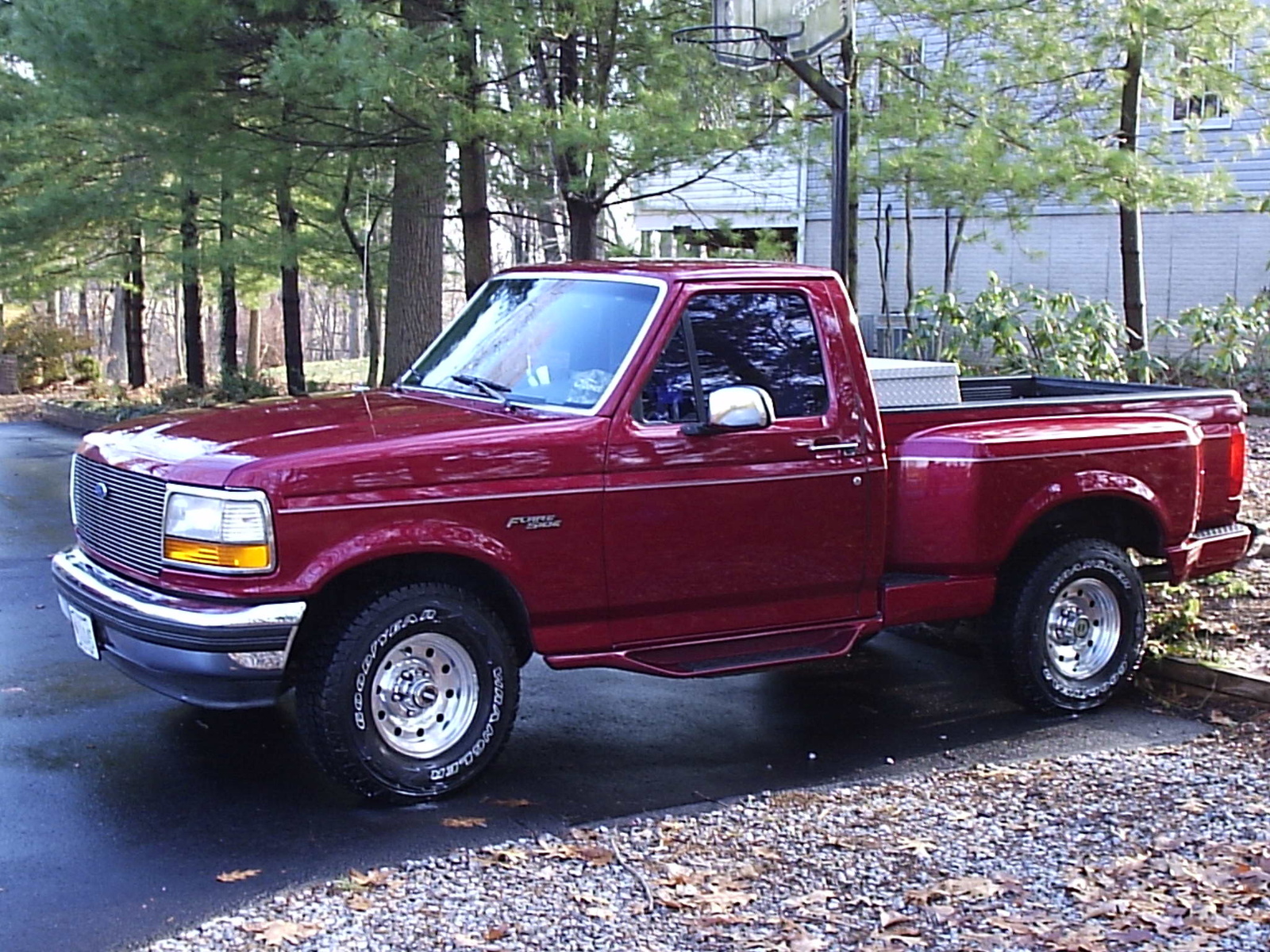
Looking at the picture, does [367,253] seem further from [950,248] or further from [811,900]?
[811,900]

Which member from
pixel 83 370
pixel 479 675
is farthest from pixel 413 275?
pixel 83 370

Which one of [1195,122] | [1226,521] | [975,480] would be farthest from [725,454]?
[1195,122]

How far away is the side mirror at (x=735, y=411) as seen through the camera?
588 cm

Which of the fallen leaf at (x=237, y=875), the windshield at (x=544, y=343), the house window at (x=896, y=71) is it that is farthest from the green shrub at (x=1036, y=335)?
the fallen leaf at (x=237, y=875)

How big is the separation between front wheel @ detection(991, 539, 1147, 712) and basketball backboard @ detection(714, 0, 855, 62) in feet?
12.8

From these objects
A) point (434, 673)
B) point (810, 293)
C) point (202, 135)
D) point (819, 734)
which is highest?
point (202, 135)

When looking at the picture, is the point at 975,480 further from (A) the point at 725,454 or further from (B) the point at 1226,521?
(B) the point at 1226,521

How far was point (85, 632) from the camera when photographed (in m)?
5.80

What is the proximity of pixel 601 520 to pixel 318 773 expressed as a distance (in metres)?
1.57

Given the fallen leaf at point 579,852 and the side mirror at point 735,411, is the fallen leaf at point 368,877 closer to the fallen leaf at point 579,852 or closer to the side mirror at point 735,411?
the fallen leaf at point 579,852

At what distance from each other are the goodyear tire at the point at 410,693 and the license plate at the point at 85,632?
85 cm

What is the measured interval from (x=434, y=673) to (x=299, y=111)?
9171mm

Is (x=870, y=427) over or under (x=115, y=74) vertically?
under

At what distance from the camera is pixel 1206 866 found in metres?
4.88
